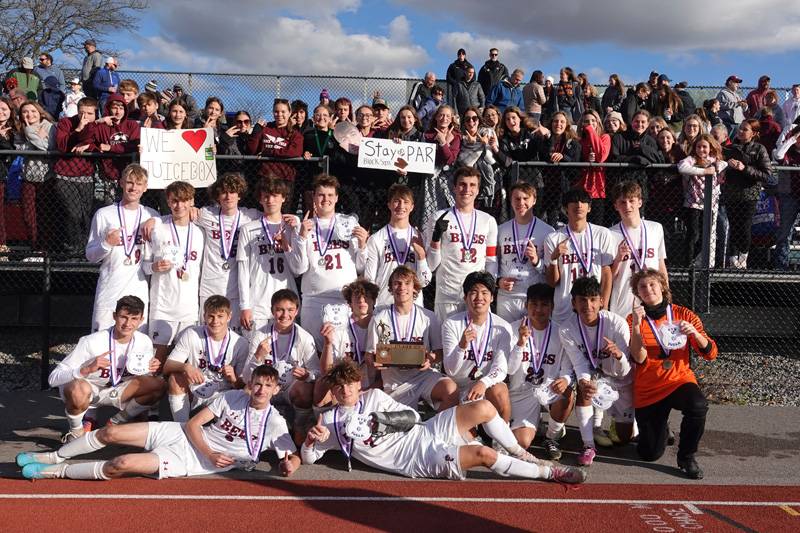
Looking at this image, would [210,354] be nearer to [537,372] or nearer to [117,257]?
[117,257]

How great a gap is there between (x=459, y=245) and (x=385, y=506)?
258 cm

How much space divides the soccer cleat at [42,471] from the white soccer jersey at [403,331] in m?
2.51

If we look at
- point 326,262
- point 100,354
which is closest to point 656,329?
point 326,262

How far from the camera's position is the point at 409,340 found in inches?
257

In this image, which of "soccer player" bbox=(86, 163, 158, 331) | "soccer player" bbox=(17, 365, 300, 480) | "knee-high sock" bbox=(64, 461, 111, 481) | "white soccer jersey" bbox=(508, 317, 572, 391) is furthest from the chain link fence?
"knee-high sock" bbox=(64, 461, 111, 481)

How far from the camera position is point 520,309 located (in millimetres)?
7043

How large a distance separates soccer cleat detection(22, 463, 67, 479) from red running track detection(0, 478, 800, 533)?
0.06m

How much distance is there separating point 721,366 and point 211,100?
6.93 metres

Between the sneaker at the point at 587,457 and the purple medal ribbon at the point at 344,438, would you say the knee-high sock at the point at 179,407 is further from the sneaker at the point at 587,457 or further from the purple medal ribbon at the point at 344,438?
the sneaker at the point at 587,457

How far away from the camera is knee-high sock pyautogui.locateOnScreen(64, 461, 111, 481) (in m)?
5.65

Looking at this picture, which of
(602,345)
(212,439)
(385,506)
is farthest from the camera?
Result: (602,345)

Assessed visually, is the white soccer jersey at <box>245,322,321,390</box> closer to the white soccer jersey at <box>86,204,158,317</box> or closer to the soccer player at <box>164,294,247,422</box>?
the soccer player at <box>164,294,247,422</box>

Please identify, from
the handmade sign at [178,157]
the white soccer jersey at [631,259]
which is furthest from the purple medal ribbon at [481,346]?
the handmade sign at [178,157]

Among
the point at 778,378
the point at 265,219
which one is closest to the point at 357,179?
the point at 265,219
